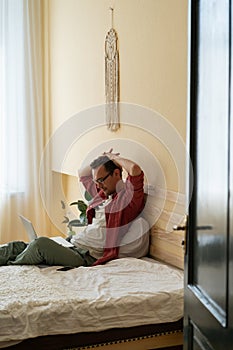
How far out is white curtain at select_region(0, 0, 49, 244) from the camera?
191 inches

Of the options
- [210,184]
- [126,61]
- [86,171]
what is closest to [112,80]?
[126,61]

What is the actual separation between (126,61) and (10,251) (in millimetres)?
1424

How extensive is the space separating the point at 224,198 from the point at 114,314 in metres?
1.15

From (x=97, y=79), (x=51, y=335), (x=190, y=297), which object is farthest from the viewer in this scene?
(x=97, y=79)

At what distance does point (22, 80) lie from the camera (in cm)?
491

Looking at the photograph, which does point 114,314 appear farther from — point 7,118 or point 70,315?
point 7,118

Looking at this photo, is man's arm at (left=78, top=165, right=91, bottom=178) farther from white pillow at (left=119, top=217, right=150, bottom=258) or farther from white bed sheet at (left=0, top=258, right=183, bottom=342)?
white bed sheet at (left=0, top=258, right=183, bottom=342)

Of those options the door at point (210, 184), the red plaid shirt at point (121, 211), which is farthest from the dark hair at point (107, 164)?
the door at point (210, 184)

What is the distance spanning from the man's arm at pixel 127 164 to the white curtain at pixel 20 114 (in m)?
1.60

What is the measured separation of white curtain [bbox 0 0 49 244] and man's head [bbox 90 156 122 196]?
1678mm

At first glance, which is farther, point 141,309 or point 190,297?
point 141,309

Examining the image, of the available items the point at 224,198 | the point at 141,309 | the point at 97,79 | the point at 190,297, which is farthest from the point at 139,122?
the point at 224,198

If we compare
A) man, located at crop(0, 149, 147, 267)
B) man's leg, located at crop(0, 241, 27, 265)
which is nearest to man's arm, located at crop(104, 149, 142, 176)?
man, located at crop(0, 149, 147, 267)

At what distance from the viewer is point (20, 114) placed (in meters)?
4.92
